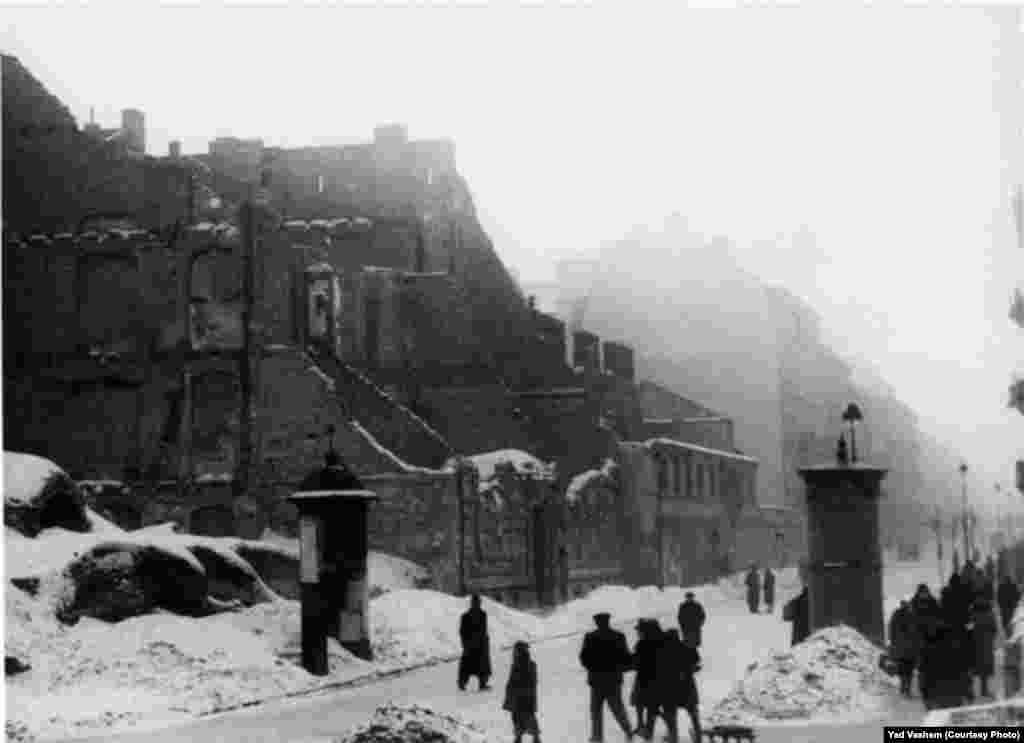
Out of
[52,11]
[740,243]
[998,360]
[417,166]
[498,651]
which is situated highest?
[417,166]

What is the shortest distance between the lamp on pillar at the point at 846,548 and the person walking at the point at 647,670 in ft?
9.97

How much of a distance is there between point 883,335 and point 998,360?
190 centimetres

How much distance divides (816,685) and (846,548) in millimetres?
2261

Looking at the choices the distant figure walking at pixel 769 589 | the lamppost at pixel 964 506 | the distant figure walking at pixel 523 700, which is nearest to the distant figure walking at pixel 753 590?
the distant figure walking at pixel 769 589

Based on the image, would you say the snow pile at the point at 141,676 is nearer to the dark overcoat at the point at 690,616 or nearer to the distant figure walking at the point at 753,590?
the dark overcoat at the point at 690,616

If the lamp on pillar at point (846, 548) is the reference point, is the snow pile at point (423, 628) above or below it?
below

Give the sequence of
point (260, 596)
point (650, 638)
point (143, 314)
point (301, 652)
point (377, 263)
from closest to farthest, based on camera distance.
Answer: point (650, 638) < point (301, 652) < point (260, 596) < point (143, 314) < point (377, 263)

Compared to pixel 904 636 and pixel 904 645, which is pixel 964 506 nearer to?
pixel 904 636

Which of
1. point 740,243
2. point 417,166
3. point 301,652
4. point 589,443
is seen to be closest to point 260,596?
point 301,652

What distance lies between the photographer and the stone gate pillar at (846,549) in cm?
1688

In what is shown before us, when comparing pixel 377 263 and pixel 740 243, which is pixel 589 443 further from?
pixel 740 243

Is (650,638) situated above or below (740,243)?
below

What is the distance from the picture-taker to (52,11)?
17.1 metres

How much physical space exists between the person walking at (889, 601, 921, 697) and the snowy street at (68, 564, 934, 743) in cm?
58
